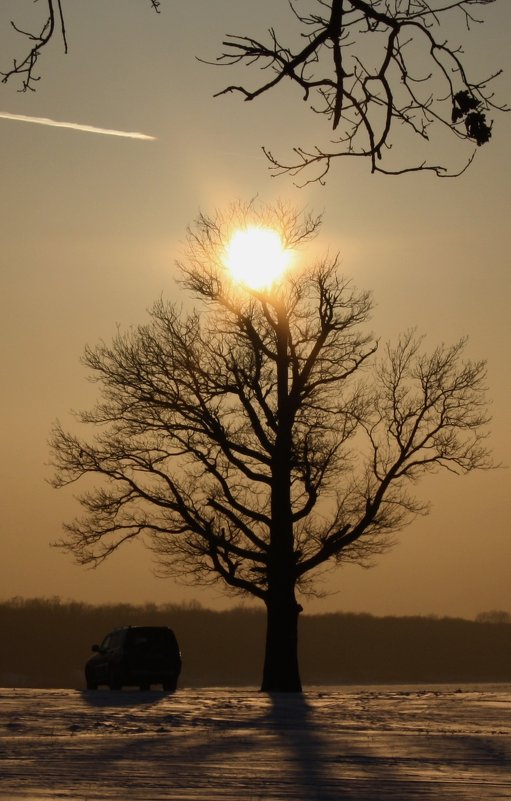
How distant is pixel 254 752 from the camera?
12305 mm

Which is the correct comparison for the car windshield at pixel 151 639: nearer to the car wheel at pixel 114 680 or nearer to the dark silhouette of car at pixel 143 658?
the dark silhouette of car at pixel 143 658

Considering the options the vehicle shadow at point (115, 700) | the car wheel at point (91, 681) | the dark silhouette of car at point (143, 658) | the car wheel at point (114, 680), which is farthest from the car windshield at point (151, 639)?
the vehicle shadow at point (115, 700)

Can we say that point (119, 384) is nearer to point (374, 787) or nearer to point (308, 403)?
point (308, 403)

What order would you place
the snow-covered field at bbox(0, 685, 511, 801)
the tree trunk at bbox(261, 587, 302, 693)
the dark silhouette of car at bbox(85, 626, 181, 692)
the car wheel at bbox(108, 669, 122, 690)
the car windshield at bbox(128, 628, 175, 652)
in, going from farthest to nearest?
the tree trunk at bbox(261, 587, 302, 693)
the car wheel at bbox(108, 669, 122, 690)
the car windshield at bbox(128, 628, 175, 652)
the dark silhouette of car at bbox(85, 626, 181, 692)
the snow-covered field at bbox(0, 685, 511, 801)

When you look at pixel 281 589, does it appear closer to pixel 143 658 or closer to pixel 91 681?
pixel 143 658

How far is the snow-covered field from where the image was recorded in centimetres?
949

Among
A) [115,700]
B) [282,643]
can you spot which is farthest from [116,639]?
[115,700]

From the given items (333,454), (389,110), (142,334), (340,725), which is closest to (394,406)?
(333,454)

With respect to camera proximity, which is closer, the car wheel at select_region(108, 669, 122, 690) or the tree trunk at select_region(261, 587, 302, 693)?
the car wheel at select_region(108, 669, 122, 690)

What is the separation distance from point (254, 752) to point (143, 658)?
71.4ft

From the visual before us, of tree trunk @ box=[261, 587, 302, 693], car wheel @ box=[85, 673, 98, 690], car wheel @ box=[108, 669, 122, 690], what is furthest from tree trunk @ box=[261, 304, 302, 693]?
car wheel @ box=[85, 673, 98, 690]

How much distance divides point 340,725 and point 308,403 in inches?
914

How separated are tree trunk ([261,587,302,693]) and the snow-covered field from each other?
53.3 feet

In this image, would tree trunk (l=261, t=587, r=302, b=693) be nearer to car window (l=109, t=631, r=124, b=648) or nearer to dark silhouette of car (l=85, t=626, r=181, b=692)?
dark silhouette of car (l=85, t=626, r=181, b=692)
